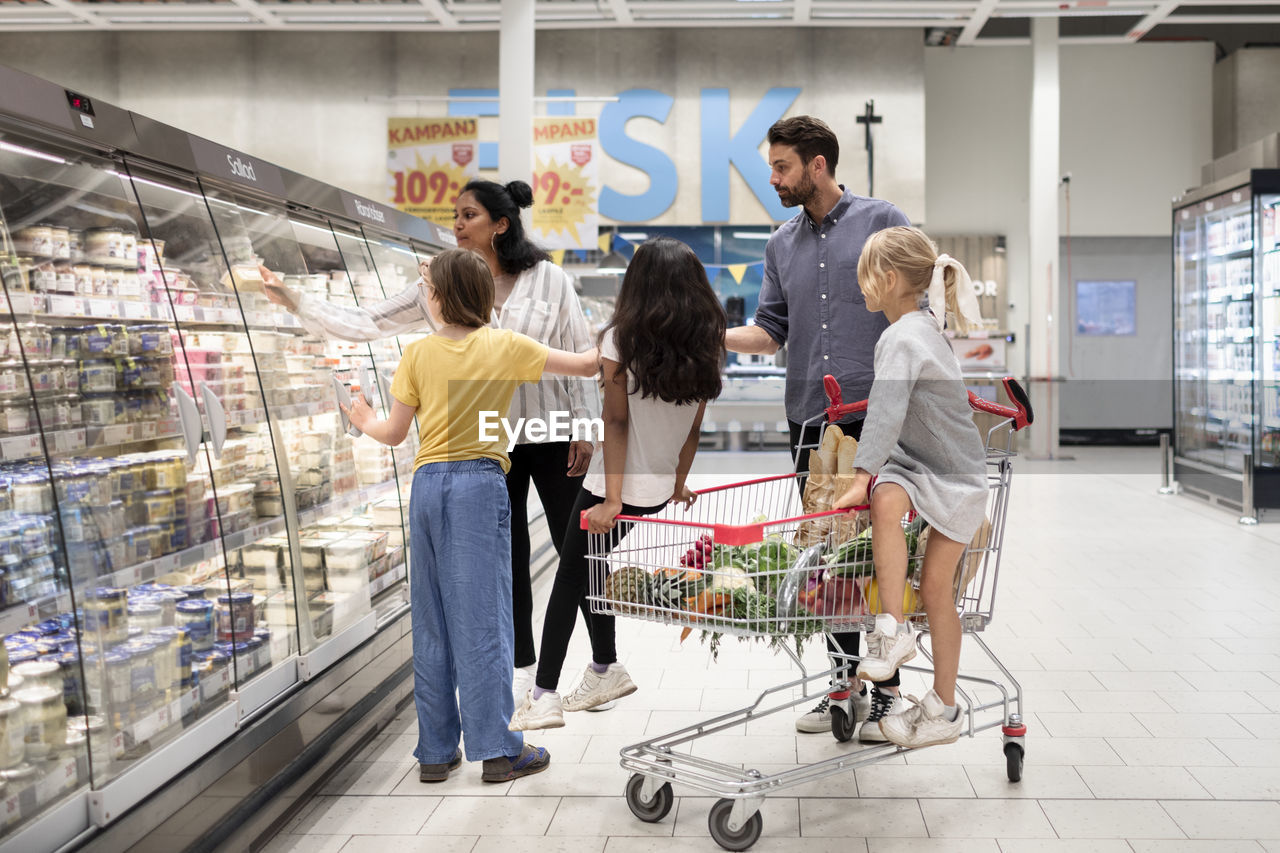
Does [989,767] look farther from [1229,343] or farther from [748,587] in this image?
[1229,343]

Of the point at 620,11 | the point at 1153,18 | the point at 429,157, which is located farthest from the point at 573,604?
the point at 1153,18

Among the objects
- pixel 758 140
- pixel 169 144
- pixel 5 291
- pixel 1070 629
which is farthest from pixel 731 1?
pixel 5 291

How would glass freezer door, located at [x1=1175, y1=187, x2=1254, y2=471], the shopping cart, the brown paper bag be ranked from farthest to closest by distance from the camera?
glass freezer door, located at [x1=1175, y1=187, x2=1254, y2=471], the brown paper bag, the shopping cart

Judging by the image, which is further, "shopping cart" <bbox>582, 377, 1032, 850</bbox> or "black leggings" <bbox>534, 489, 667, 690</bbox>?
"black leggings" <bbox>534, 489, 667, 690</bbox>

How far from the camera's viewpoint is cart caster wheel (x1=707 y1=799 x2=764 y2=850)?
8.76 ft

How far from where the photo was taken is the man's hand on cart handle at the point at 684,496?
3082mm

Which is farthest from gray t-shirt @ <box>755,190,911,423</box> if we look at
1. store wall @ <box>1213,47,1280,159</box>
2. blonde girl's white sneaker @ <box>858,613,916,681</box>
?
store wall @ <box>1213,47,1280,159</box>

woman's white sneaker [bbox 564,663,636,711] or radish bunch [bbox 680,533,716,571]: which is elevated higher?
radish bunch [bbox 680,533,716,571]

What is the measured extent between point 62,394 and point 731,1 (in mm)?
10720

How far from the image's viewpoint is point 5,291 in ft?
7.28

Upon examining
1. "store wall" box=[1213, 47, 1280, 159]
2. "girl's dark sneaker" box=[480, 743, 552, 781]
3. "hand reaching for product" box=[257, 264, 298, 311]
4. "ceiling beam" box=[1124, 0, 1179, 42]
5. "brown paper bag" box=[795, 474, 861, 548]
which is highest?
"ceiling beam" box=[1124, 0, 1179, 42]

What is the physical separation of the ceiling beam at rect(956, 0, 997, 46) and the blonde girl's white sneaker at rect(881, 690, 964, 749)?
1079 cm

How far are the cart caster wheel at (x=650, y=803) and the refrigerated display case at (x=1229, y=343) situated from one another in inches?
257

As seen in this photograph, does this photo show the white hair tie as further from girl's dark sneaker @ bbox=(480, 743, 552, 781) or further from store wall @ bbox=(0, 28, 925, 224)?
store wall @ bbox=(0, 28, 925, 224)
